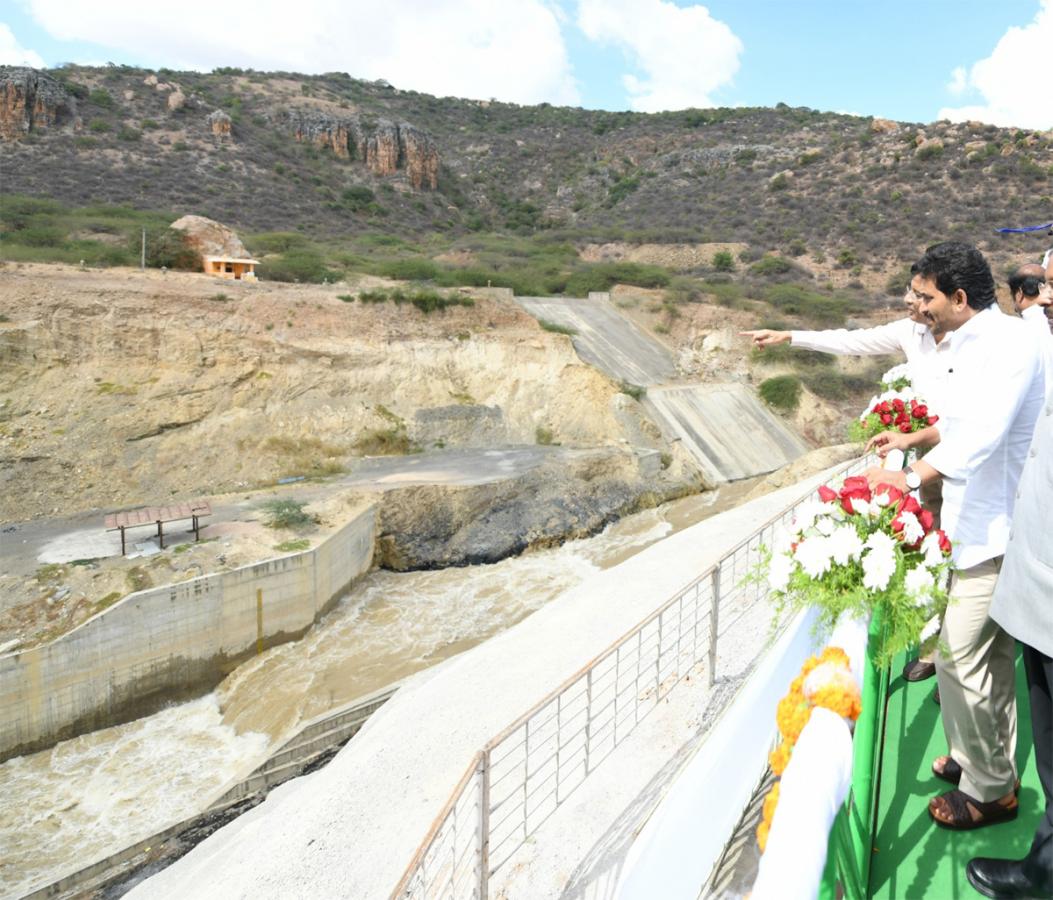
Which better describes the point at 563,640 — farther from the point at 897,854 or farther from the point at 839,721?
the point at 839,721

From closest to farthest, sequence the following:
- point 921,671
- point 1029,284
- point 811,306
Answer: point 921,671
point 1029,284
point 811,306

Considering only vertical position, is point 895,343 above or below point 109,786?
Answer: above

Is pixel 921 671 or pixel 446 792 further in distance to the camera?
pixel 446 792

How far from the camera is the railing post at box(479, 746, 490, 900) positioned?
8.79ft

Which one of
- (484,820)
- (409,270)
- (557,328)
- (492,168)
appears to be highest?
(492,168)

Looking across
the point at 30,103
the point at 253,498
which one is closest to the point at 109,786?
the point at 253,498

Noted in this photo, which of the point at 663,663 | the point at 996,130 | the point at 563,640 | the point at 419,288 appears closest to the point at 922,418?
the point at 663,663

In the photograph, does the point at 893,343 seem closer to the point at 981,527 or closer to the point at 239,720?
the point at 981,527

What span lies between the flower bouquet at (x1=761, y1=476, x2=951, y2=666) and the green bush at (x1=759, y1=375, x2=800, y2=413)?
25677mm

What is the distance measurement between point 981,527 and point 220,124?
55.0 m

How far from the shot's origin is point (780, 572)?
88.8 inches

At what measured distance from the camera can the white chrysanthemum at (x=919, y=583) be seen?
210cm

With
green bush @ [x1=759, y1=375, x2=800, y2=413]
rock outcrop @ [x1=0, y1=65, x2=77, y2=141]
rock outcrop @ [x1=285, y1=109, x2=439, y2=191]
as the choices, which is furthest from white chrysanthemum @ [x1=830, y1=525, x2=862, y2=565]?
rock outcrop @ [x1=285, y1=109, x2=439, y2=191]

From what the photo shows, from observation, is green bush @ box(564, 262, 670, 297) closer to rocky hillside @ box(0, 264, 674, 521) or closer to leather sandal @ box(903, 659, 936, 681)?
rocky hillside @ box(0, 264, 674, 521)
